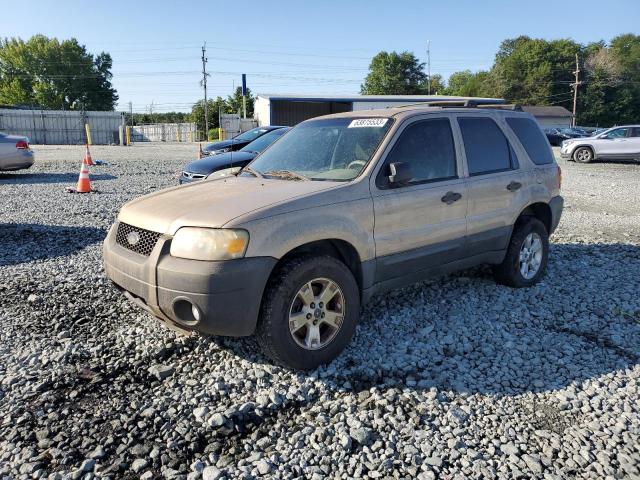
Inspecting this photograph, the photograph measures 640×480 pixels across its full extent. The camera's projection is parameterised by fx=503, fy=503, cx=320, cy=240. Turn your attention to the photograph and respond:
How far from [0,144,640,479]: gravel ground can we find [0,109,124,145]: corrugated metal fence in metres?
40.0

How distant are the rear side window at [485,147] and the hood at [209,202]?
5.36 ft

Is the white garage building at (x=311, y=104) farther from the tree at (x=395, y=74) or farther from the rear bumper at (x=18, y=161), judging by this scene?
the tree at (x=395, y=74)

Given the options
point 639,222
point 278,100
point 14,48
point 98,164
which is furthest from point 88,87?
point 639,222

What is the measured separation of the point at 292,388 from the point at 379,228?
134cm

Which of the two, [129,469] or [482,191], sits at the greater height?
[482,191]

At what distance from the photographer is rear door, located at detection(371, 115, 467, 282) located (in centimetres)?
387

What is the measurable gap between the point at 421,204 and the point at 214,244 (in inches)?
70.6

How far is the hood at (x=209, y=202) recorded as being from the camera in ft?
10.8

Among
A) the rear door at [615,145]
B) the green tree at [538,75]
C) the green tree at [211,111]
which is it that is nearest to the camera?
the rear door at [615,145]

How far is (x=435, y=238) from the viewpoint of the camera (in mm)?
4242

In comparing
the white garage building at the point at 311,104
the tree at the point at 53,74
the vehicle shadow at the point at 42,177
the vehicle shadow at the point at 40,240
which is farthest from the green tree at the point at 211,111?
the vehicle shadow at the point at 40,240

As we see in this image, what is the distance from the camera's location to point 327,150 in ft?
14.1

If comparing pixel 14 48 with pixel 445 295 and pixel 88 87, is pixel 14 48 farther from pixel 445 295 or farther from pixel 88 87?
pixel 445 295

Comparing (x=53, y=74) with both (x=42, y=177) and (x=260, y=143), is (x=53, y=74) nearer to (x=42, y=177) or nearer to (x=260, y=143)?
(x=42, y=177)
